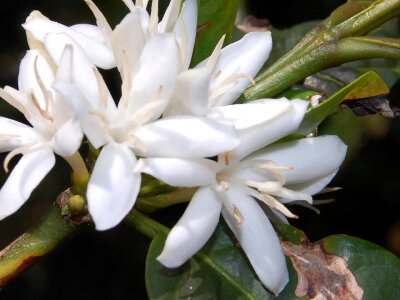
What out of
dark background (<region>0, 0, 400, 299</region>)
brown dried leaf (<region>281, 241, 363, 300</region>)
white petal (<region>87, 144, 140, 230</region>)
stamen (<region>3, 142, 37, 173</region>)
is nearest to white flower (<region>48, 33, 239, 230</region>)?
white petal (<region>87, 144, 140, 230</region>)

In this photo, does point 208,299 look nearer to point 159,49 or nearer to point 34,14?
point 159,49

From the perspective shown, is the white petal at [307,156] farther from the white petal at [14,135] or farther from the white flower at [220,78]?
A: the white petal at [14,135]

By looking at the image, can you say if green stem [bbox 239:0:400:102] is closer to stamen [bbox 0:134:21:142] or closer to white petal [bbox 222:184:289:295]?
white petal [bbox 222:184:289:295]

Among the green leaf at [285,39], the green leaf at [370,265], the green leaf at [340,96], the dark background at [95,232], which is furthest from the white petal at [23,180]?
the green leaf at [285,39]

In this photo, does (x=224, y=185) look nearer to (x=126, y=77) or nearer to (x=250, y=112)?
(x=250, y=112)

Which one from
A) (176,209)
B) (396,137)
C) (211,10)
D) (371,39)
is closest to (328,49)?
(371,39)

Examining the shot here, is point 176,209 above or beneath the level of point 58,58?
beneath

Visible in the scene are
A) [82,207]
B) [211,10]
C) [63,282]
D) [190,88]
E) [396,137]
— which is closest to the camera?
[190,88]
